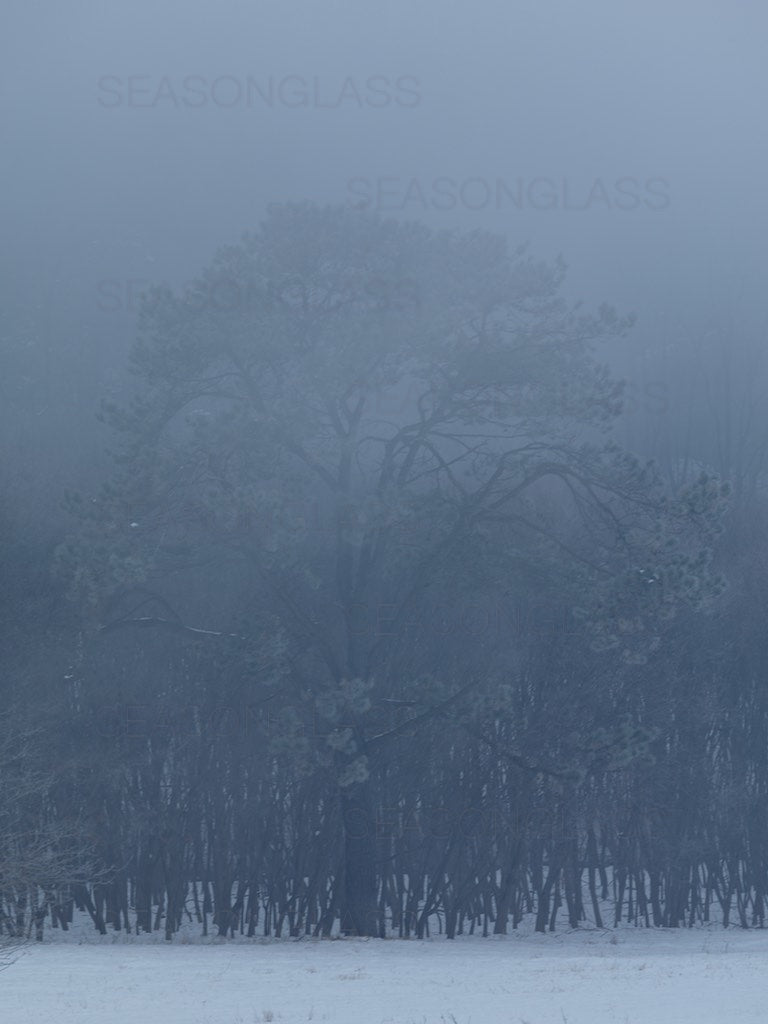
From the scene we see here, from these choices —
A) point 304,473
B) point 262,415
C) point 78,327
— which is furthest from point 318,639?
point 78,327

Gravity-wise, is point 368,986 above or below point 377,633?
below

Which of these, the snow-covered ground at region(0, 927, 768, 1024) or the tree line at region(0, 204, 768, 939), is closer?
the snow-covered ground at region(0, 927, 768, 1024)

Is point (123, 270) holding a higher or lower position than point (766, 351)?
higher

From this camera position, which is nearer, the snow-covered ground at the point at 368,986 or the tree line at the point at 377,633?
the snow-covered ground at the point at 368,986

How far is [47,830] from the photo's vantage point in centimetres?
1678

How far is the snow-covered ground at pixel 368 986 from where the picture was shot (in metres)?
9.49

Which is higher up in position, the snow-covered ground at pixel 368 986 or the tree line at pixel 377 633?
the tree line at pixel 377 633

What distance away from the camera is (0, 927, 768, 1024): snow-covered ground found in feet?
31.1

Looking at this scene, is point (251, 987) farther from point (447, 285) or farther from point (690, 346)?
point (690, 346)

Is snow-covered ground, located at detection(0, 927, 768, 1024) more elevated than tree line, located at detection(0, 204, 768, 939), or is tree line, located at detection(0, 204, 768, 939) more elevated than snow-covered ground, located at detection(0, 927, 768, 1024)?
tree line, located at detection(0, 204, 768, 939)

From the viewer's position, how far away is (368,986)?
37.8 ft

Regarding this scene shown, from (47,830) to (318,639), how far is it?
4568mm

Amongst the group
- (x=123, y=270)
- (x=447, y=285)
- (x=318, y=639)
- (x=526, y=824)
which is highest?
(x=123, y=270)

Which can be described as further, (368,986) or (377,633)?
(377,633)
